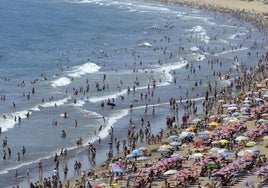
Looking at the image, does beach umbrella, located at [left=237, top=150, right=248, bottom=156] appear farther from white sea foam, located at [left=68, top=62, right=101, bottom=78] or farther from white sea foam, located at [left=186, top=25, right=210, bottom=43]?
white sea foam, located at [left=186, top=25, right=210, bottom=43]

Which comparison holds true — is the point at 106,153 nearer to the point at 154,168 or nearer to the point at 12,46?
the point at 154,168

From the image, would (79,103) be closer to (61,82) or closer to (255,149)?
(61,82)

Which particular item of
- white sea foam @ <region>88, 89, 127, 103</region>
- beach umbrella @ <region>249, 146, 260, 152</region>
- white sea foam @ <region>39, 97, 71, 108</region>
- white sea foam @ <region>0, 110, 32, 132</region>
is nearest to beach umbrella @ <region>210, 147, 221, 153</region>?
beach umbrella @ <region>249, 146, 260, 152</region>

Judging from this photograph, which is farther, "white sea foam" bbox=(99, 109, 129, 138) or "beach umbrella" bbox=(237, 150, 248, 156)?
"white sea foam" bbox=(99, 109, 129, 138)

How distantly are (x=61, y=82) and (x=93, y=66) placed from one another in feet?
32.3

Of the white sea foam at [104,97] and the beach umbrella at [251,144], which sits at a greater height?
the beach umbrella at [251,144]

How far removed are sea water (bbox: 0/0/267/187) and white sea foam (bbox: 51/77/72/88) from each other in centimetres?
10

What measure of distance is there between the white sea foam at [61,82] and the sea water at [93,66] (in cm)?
10

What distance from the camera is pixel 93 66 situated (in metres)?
68.6

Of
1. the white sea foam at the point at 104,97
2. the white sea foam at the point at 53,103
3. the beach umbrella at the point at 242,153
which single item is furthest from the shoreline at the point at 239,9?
the beach umbrella at the point at 242,153

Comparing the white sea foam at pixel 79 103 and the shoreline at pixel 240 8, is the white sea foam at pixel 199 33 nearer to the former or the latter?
the shoreline at pixel 240 8

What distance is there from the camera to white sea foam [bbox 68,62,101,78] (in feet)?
210

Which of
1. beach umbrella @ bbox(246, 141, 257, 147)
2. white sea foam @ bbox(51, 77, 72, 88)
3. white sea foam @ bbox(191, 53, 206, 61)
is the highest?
beach umbrella @ bbox(246, 141, 257, 147)

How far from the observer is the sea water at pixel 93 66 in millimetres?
42531
